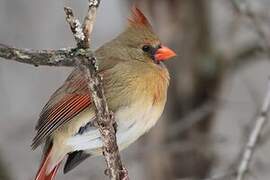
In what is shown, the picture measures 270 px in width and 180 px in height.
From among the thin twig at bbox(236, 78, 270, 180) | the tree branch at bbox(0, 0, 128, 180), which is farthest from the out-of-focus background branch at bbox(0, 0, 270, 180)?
the tree branch at bbox(0, 0, 128, 180)

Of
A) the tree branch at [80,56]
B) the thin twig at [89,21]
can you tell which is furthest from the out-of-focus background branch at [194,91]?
the thin twig at [89,21]

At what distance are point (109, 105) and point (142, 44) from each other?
1.65 feet

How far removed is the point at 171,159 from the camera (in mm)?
5047

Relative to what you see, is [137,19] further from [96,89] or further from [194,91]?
[194,91]

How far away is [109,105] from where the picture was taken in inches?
127

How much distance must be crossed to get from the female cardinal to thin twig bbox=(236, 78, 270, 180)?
1.49 ft

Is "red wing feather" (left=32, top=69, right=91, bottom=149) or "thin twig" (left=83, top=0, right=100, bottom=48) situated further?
"red wing feather" (left=32, top=69, right=91, bottom=149)

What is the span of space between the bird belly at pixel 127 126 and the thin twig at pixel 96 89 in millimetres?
408

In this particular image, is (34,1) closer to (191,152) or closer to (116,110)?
(191,152)

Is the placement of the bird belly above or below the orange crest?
below

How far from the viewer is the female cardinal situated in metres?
3.23

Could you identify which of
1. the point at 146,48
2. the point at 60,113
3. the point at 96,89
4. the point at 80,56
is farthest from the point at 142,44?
the point at 80,56

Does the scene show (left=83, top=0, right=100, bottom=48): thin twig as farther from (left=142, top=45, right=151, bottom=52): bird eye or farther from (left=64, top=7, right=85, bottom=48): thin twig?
(left=142, top=45, right=151, bottom=52): bird eye

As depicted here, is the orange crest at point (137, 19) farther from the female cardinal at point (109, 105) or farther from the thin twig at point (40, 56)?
the thin twig at point (40, 56)
